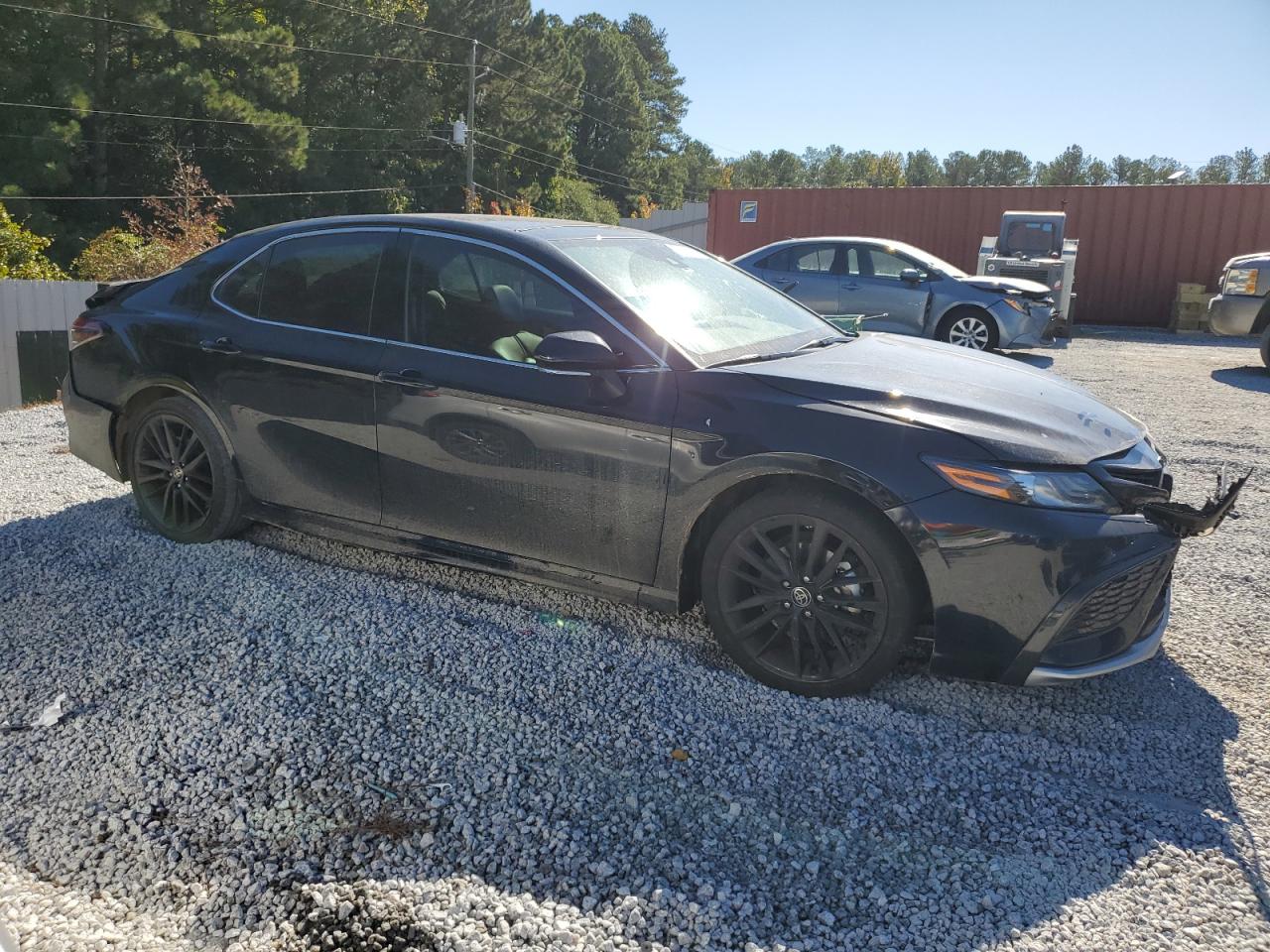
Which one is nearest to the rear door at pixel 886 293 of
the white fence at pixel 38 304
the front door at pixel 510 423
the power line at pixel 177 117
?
the front door at pixel 510 423

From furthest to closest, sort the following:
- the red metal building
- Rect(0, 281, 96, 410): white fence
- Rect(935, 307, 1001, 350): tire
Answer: the red metal building → Rect(0, 281, 96, 410): white fence → Rect(935, 307, 1001, 350): tire

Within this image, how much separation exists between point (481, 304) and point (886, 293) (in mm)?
8734

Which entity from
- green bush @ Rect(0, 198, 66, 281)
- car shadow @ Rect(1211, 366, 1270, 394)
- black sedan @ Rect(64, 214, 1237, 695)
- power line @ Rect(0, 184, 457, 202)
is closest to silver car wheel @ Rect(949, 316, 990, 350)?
car shadow @ Rect(1211, 366, 1270, 394)

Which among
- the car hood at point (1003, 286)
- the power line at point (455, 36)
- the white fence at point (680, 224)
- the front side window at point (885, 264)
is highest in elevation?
the power line at point (455, 36)

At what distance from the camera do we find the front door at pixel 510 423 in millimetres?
3311

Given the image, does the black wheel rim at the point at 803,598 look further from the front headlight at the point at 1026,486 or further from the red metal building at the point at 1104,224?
the red metal building at the point at 1104,224

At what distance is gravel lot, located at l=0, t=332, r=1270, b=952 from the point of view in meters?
2.21

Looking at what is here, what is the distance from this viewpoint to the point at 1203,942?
2145 millimetres

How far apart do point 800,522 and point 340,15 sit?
1777 inches

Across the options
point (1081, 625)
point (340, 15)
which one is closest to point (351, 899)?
point (1081, 625)

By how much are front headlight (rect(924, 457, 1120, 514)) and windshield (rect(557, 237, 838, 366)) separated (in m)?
0.94

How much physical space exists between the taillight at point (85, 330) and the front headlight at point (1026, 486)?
152 inches

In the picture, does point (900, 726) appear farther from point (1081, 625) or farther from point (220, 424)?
point (220, 424)

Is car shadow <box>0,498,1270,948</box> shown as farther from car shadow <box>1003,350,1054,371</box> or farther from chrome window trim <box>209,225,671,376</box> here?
car shadow <box>1003,350,1054,371</box>
